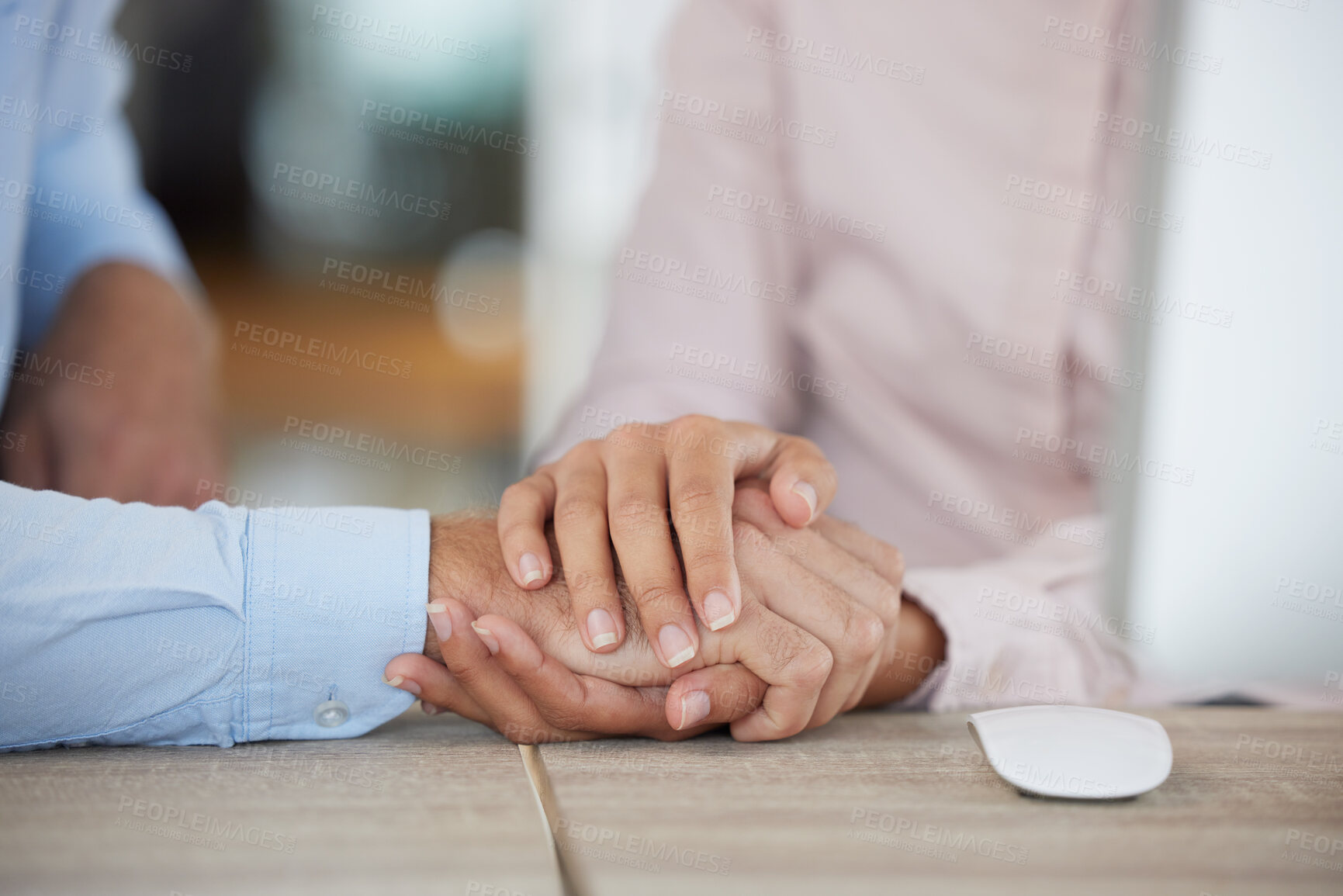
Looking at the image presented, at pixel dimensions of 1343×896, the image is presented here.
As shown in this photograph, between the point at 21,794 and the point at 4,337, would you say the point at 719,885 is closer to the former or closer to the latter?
the point at 21,794

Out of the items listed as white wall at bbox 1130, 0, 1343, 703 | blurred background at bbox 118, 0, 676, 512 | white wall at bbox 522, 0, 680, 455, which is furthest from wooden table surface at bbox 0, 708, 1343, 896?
blurred background at bbox 118, 0, 676, 512

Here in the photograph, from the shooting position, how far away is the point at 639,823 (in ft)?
1.38

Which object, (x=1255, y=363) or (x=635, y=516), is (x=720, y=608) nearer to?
(x=635, y=516)

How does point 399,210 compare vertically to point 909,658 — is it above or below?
above

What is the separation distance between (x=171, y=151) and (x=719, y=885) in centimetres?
483

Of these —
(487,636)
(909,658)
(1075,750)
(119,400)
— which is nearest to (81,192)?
(119,400)

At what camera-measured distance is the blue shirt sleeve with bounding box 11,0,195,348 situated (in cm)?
108

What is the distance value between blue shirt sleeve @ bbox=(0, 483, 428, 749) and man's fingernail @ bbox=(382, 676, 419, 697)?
15 mm

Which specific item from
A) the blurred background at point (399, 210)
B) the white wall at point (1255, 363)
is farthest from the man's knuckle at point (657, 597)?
the blurred background at point (399, 210)

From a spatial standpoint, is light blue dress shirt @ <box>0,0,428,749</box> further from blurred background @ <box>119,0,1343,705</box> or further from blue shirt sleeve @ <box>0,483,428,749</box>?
blurred background @ <box>119,0,1343,705</box>

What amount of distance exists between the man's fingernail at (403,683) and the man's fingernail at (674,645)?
157 millimetres

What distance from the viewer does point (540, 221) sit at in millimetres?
4211

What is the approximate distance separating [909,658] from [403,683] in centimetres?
41

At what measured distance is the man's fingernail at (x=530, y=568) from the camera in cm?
58
